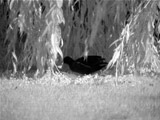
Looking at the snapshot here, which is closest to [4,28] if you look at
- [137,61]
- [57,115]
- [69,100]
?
[137,61]

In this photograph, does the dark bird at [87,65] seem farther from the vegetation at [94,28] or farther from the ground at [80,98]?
the ground at [80,98]

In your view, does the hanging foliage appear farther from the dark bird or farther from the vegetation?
the dark bird

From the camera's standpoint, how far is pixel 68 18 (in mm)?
8789

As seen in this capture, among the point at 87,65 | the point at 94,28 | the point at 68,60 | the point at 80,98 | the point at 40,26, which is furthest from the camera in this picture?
A: the point at 68,60

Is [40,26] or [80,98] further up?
[40,26]

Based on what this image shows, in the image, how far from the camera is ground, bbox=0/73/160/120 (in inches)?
198

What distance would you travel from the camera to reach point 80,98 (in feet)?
19.3

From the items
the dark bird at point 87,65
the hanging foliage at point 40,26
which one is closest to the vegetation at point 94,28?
the hanging foliage at point 40,26

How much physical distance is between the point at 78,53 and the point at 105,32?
84 centimetres

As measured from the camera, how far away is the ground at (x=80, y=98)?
5020 millimetres

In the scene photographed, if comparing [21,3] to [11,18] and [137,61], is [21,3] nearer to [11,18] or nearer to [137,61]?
[11,18]

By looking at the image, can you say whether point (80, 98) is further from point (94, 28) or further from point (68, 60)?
point (68, 60)

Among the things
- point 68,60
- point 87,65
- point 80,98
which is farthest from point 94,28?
point 68,60

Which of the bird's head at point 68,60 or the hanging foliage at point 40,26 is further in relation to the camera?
the bird's head at point 68,60
